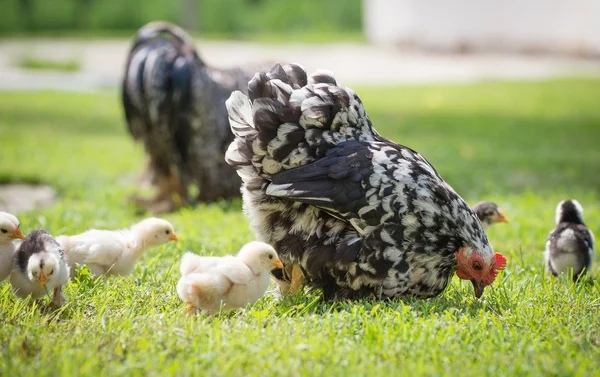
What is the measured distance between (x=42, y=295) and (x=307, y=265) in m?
1.52

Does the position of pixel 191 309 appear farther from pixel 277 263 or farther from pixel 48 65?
pixel 48 65

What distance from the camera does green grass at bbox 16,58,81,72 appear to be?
20562 millimetres

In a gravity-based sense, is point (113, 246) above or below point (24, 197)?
above

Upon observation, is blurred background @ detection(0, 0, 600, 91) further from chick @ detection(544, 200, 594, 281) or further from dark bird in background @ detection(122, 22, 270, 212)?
chick @ detection(544, 200, 594, 281)

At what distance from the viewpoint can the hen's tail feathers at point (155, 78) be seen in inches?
310

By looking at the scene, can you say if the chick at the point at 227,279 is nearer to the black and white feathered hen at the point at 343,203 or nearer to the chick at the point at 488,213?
the black and white feathered hen at the point at 343,203

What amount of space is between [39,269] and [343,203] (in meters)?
1.70

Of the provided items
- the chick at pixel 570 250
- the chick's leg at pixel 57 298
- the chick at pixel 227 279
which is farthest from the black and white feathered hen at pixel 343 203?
the chick's leg at pixel 57 298

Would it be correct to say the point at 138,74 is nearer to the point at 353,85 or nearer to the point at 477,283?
the point at 477,283

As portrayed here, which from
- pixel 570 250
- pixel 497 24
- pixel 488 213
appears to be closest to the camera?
pixel 570 250

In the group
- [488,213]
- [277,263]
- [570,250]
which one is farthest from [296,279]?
[488,213]

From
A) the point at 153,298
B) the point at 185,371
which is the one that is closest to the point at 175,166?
the point at 153,298

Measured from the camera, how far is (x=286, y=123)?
472 centimetres

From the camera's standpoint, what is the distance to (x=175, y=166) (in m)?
8.19
